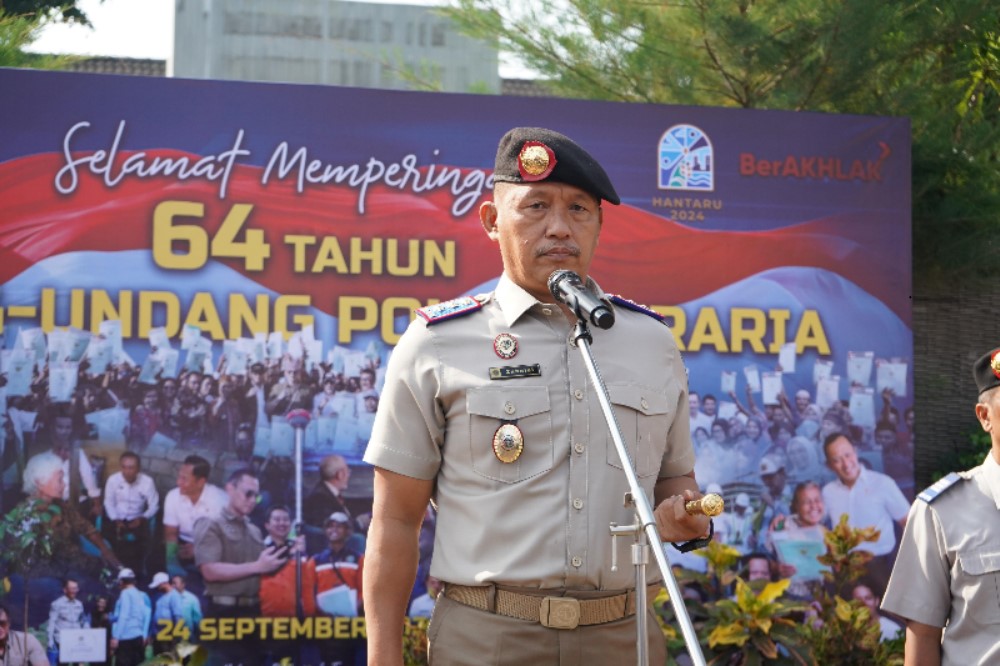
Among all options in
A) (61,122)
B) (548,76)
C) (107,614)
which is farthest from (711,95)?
(107,614)

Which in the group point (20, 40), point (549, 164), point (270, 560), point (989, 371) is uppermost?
point (20, 40)

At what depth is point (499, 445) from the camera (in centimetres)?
243

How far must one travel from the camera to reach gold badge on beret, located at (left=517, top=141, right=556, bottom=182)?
8.23 feet

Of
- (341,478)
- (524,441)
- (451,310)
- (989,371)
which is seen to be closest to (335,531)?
(341,478)

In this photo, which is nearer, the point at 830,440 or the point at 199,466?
the point at 199,466

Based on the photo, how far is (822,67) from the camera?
6816 mm

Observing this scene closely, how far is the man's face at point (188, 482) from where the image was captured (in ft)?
18.2

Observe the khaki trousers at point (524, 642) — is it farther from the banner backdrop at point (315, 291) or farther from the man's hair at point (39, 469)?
A: the man's hair at point (39, 469)

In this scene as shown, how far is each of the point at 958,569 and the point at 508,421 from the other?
1444 millimetres

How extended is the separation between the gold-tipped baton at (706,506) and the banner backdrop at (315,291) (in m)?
3.65

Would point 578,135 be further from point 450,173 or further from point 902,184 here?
point 902,184

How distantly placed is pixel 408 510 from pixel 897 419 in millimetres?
4340

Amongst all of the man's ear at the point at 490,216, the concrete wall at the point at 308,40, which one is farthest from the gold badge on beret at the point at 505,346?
the concrete wall at the point at 308,40

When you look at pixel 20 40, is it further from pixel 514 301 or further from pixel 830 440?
pixel 514 301
